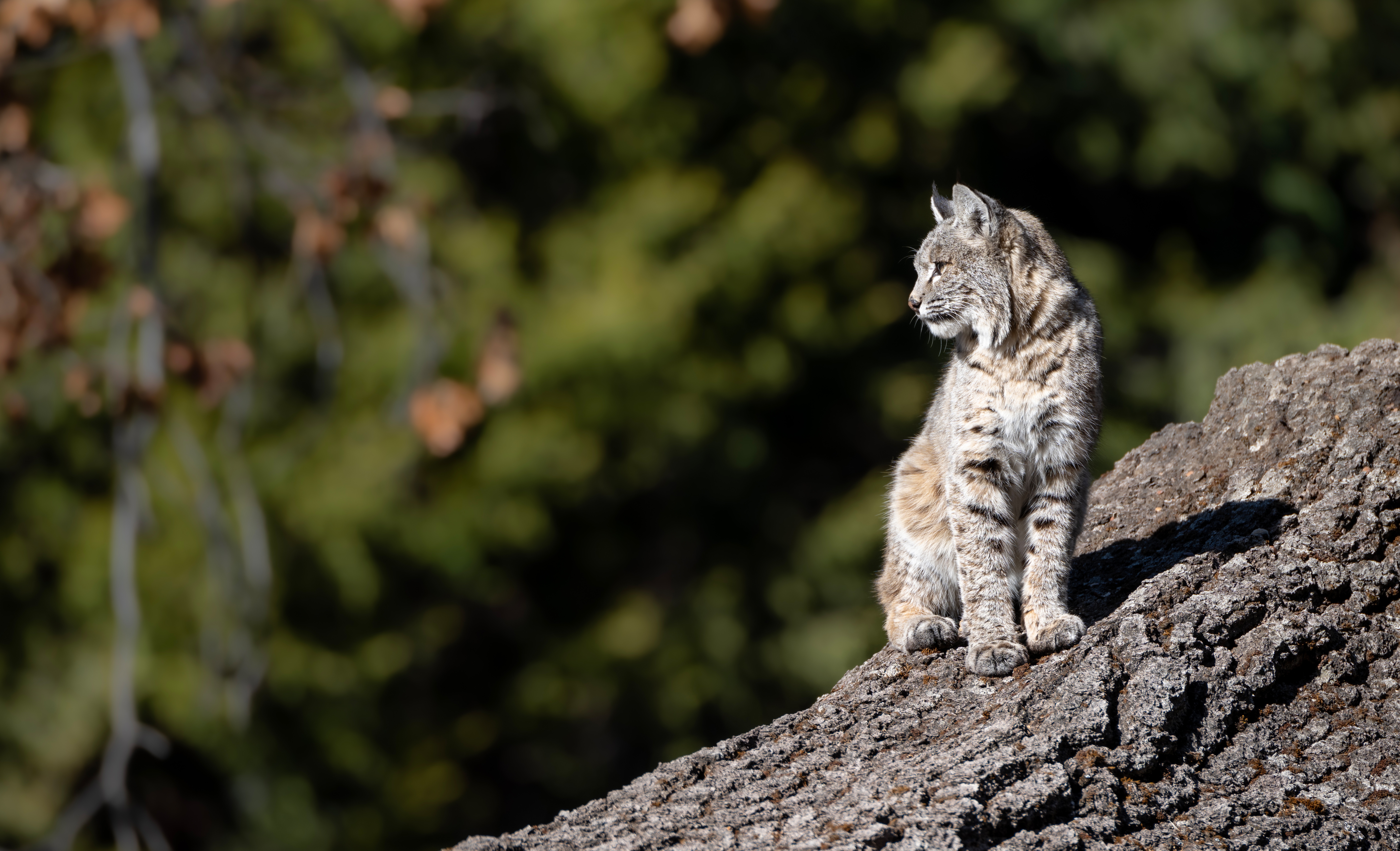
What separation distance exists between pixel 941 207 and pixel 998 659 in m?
1.34

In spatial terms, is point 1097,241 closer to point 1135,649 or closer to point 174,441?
point 174,441

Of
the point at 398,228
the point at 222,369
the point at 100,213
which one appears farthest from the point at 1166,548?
the point at 100,213

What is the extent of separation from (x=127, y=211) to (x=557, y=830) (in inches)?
129

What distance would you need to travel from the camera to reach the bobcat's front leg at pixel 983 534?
3.05 metres

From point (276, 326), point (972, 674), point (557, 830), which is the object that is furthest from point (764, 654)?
point (557, 830)

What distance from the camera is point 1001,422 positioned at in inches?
125

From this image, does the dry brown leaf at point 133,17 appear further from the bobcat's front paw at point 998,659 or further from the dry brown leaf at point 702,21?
the bobcat's front paw at point 998,659

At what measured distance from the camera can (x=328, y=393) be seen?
4.88 metres

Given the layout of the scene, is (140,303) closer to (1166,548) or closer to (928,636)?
(928,636)

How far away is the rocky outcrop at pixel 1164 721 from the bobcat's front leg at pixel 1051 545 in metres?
0.10

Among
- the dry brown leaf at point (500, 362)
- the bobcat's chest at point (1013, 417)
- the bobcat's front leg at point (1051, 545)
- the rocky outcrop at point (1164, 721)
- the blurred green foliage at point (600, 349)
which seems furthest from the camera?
the blurred green foliage at point (600, 349)

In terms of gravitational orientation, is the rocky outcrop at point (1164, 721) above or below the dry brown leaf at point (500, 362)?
below

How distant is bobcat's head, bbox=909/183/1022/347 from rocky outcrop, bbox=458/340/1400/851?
2.27 feet

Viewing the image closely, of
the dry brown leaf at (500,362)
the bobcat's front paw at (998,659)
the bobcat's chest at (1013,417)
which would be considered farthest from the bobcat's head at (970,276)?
the dry brown leaf at (500,362)
